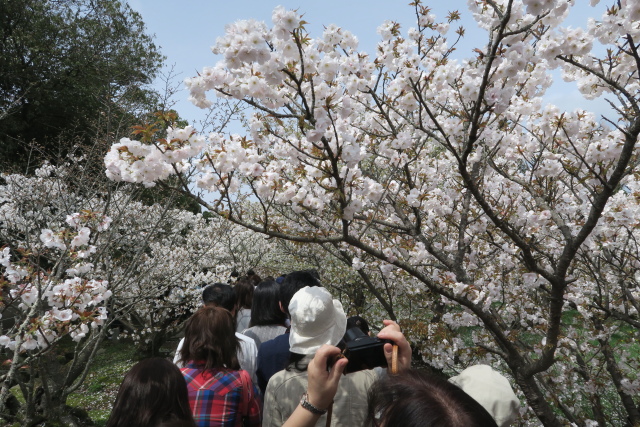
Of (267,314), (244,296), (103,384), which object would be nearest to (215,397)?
(267,314)

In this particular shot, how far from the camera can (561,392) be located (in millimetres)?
4828

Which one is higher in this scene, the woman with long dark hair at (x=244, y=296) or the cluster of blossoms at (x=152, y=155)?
the cluster of blossoms at (x=152, y=155)

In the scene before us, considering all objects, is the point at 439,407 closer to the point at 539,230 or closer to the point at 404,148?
the point at 404,148

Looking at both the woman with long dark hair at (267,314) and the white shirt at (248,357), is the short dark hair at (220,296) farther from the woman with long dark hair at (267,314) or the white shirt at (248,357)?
the white shirt at (248,357)

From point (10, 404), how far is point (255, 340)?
15.2 feet

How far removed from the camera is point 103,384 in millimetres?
8648

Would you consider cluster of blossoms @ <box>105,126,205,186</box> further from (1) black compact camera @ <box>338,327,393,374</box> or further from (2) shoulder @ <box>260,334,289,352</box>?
(1) black compact camera @ <box>338,327,393,374</box>

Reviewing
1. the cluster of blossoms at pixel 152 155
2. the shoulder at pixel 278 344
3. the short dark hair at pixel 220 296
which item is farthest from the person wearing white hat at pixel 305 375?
the short dark hair at pixel 220 296

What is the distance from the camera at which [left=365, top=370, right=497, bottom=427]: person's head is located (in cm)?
84

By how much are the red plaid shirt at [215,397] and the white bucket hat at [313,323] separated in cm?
42

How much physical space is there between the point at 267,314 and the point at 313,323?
129 cm

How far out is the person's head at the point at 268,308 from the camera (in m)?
2.95

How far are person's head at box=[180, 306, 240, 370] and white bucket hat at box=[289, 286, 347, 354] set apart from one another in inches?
17.3

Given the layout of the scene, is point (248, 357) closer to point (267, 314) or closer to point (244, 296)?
point (267, 314)
